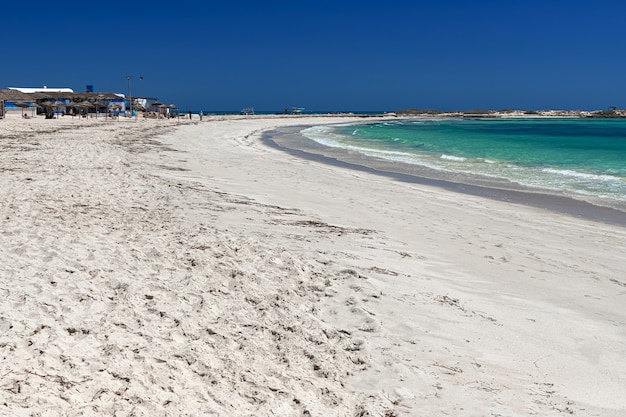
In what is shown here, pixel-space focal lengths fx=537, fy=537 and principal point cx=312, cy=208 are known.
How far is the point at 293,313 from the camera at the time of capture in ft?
15.1

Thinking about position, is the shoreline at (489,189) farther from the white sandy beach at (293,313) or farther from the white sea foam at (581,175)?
the white sea foam at (581,175)

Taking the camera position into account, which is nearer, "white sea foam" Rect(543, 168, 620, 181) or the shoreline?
the shoreline

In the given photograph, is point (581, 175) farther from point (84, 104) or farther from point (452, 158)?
point (84, 104)

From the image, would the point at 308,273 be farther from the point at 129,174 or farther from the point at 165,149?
the point at 165,149

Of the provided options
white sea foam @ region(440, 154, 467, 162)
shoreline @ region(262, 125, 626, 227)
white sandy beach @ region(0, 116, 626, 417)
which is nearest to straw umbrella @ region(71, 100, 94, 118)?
shoreline @ region(262, 125, 626, 227)

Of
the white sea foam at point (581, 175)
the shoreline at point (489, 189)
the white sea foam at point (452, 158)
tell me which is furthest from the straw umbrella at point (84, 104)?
the white sea foam at point (581, 175)

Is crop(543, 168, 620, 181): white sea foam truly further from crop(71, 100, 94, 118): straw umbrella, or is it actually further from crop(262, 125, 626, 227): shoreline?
crop(71, 100, 94, 118): straw umbrella

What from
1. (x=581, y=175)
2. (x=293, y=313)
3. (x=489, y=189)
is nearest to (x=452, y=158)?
(x=581, y=175)

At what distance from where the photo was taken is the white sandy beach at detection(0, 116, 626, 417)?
10.9 ft

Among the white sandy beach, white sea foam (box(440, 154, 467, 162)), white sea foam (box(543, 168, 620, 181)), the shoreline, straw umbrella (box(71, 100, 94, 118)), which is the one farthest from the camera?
straw umbrella (box(71, 100, 94, 118))

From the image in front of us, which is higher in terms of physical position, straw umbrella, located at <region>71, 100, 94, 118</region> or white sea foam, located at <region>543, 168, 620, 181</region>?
straw umbrella, located at <region>71, 100, 94, 118</region>

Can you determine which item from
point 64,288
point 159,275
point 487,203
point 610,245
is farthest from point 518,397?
point 487,203

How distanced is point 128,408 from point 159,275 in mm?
2235

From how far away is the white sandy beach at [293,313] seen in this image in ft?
10.9
